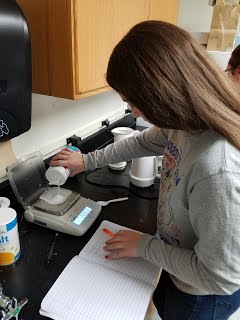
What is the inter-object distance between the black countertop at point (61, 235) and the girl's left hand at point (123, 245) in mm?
112

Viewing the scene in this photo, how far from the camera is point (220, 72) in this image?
23.3 inches

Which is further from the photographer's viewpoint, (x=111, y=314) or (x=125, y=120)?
(x=125, y=120)

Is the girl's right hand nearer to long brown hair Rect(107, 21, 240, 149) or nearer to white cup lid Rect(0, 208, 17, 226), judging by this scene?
white cup lid Rect(0, 208, 17, 226)

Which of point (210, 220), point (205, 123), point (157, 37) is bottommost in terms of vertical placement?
point (210, 220)

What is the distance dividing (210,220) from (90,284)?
354 mm

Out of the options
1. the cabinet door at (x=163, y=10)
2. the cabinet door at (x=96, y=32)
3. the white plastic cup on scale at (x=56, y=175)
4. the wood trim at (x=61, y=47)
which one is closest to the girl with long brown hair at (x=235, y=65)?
the cabinet door at (x=163, y=10)

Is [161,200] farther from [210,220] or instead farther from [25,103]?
[25,103]

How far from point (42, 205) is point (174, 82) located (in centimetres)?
62

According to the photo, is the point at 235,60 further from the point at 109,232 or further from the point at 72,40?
the point at 109,232

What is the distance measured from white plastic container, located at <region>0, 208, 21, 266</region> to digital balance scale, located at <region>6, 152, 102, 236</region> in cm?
15

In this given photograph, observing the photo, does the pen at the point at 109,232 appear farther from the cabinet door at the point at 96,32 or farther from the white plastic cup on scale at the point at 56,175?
the cabinet door at the point at 96,32

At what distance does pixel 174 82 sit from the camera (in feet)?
1.79

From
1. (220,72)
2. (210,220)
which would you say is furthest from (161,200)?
(220,72)

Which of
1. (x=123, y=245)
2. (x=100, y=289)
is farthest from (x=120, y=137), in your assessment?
(x=100, y=289)
